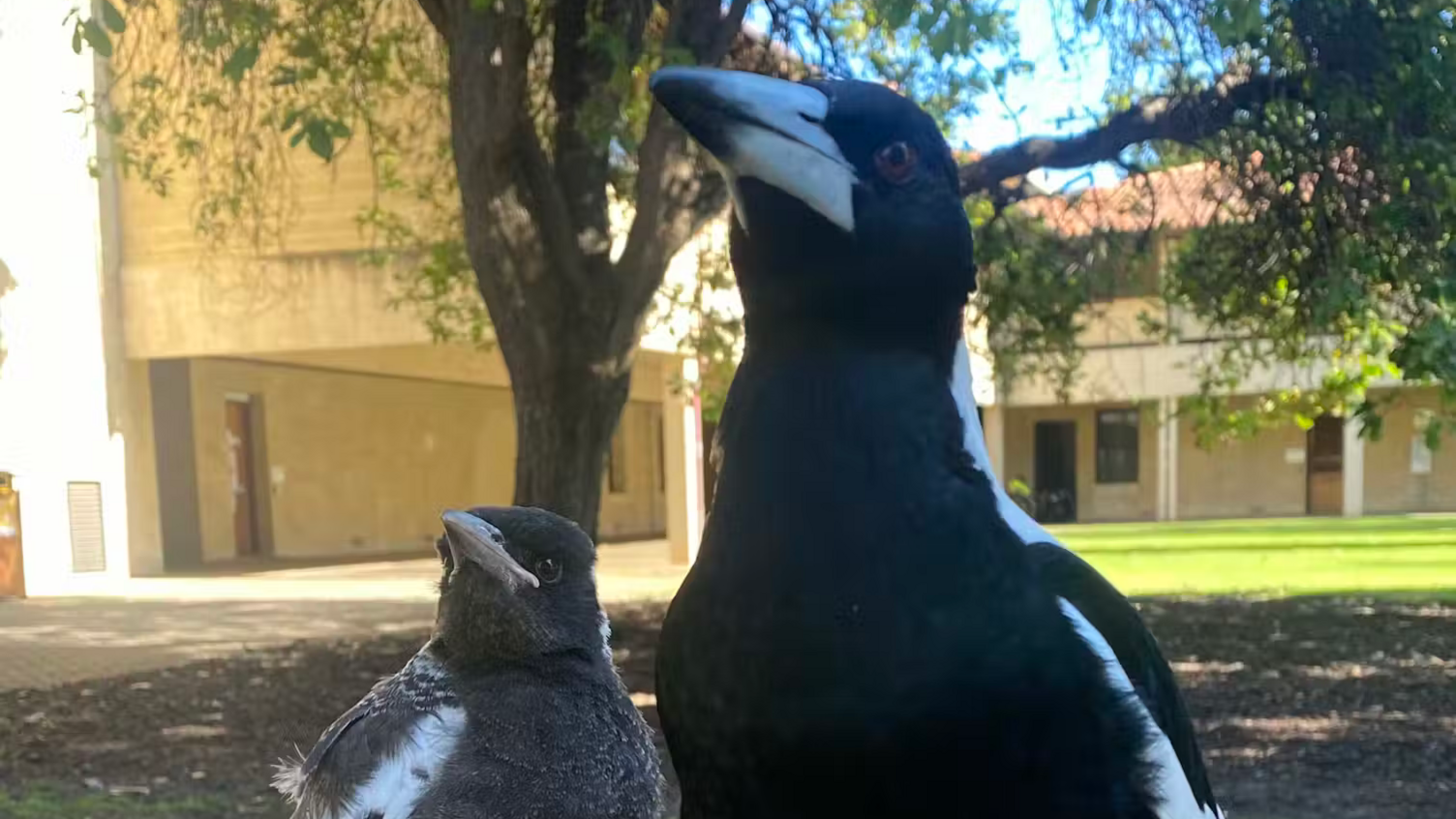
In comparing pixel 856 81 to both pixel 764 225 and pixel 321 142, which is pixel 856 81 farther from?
pixel 321 142

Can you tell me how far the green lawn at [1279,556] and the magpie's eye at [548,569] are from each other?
8.13 metres

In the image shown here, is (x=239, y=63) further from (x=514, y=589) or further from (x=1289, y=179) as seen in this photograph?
(x=1289, y=179)

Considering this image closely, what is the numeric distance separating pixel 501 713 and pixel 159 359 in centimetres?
1476

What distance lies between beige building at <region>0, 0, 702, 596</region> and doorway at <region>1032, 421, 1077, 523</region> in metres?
15.9

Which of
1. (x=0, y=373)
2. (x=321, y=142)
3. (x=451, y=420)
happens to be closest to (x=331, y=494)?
(x=451, y=420)

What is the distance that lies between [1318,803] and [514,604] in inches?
159

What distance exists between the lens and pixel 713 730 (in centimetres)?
138

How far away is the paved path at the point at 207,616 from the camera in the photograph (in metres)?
9.67

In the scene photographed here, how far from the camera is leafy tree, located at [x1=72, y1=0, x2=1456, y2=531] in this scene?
6.30 metres

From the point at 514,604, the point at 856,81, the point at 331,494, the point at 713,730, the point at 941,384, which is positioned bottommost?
the point at 331,494

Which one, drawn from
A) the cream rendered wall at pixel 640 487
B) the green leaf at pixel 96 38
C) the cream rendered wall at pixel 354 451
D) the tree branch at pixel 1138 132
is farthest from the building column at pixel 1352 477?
the green leaf at pixel 96 38

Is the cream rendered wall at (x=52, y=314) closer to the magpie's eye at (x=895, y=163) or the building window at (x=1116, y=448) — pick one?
the magpie's eye at (x=895, y=163)

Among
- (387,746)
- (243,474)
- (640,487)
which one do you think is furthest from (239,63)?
(640,487)

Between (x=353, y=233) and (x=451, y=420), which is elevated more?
(x=353, y=233)
